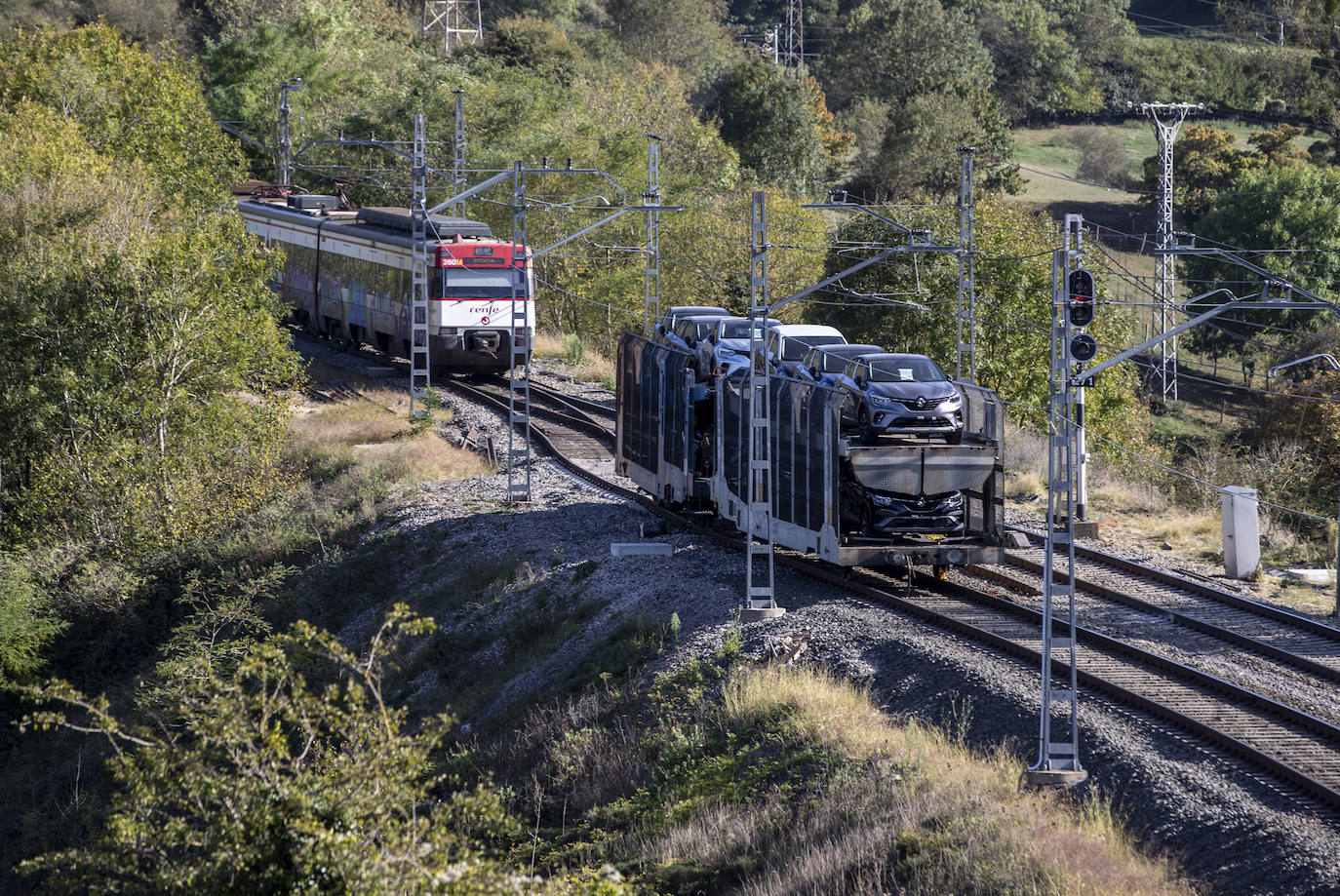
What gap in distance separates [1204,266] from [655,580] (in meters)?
55.7

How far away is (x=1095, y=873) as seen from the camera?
10.8m

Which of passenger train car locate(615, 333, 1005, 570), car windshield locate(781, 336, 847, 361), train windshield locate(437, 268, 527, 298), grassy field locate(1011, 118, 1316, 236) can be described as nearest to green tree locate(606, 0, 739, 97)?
grassy field locate(1011, 118, 1316, 236)

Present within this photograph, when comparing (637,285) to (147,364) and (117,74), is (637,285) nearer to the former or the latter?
(117,74)

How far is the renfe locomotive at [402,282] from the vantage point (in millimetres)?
37094

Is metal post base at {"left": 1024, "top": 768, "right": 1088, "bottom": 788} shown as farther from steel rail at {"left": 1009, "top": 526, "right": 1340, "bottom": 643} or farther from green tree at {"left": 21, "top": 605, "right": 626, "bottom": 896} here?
steel rail at {"left": 1009, "top": 526, "right": 1340, "bottom": 643}

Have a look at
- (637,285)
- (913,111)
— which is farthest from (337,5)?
(637,285)

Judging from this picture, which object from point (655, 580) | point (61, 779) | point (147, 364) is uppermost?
point (147, 364)

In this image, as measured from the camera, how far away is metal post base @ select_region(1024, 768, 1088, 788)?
12930 mm

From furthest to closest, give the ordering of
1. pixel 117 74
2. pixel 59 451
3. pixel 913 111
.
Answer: pixel 913 111 → pixel 117 74 → pixel 59 451

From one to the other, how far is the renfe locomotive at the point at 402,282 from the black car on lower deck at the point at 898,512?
15267 mm

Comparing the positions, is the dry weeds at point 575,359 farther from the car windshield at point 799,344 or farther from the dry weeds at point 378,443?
the car windshield at point 799,344

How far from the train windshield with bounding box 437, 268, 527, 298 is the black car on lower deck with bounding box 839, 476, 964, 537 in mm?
18922

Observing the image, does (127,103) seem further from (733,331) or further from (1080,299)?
(1080,299)

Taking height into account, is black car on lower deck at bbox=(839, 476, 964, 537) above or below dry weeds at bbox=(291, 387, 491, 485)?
above
